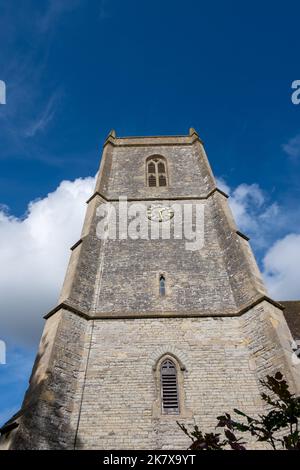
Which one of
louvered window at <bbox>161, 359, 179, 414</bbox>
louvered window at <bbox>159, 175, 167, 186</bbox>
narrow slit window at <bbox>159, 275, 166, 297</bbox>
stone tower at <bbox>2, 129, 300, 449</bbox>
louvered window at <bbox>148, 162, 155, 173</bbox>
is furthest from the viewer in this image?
louvered window at <bbox>148, 162, 155, 173</bbox>

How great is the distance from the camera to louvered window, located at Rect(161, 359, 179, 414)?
934 cm

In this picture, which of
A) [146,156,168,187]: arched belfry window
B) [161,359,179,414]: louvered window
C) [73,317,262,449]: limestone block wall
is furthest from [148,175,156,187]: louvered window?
[161,359,179,414]: louvered window

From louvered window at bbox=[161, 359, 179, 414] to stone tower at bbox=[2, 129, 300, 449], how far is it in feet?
0.09

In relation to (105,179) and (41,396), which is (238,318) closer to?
(41,396)

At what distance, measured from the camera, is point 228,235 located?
13.8m

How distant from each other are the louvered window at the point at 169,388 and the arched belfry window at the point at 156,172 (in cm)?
1016

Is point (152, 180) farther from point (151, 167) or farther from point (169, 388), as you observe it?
point (169, 388)

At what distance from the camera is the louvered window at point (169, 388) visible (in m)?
9.34

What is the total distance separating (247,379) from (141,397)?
2.72 metres

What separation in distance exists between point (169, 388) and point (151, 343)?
133cm

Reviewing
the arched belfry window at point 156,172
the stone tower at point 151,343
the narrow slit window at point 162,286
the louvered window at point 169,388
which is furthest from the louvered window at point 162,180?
the louvered window at point 169,388

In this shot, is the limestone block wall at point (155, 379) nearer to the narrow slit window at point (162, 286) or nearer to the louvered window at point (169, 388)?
the louvered window at point (169, 388)

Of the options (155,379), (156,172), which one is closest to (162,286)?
(155,379)

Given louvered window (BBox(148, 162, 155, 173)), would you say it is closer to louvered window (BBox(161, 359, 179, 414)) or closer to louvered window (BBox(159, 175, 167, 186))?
louvered window (BBox(159, 175, 167, 186))
